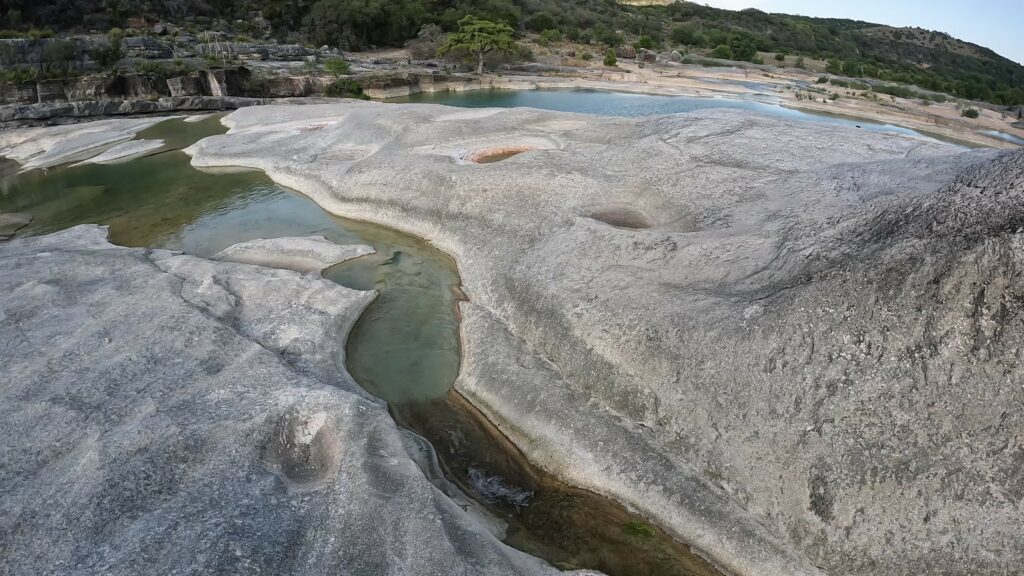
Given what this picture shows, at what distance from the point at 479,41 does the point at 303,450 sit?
6366cm

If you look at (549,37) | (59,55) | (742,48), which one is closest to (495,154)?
(59,55)

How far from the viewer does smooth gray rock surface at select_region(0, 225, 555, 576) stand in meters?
7.82

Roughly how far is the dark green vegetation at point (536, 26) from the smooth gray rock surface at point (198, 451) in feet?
216

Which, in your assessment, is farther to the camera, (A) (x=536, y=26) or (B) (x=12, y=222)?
(A) (x=536, y=26)

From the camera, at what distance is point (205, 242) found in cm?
→ 2053

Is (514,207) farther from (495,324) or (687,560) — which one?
(687,560)

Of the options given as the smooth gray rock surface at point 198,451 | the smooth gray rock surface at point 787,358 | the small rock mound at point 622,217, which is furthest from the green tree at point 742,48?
the smooth gray rock surface at point 198,451

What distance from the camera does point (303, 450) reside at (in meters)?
9.81

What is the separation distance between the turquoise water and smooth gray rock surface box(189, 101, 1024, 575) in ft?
108

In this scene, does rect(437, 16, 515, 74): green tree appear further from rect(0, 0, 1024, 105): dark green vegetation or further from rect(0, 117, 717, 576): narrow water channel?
rect(0, 117, 717, 576): narrow water channel

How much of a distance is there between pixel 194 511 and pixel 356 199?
16.1 meters

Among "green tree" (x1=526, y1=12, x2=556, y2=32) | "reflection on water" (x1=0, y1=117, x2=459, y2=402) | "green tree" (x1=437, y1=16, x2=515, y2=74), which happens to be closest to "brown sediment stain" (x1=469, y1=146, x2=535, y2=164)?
"reflection on water" (x1=0, y1=117, x2=459, y2=402)

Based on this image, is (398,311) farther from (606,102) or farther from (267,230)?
(606,102)

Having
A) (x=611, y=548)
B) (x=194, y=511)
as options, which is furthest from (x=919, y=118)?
(x=194, y=511)
